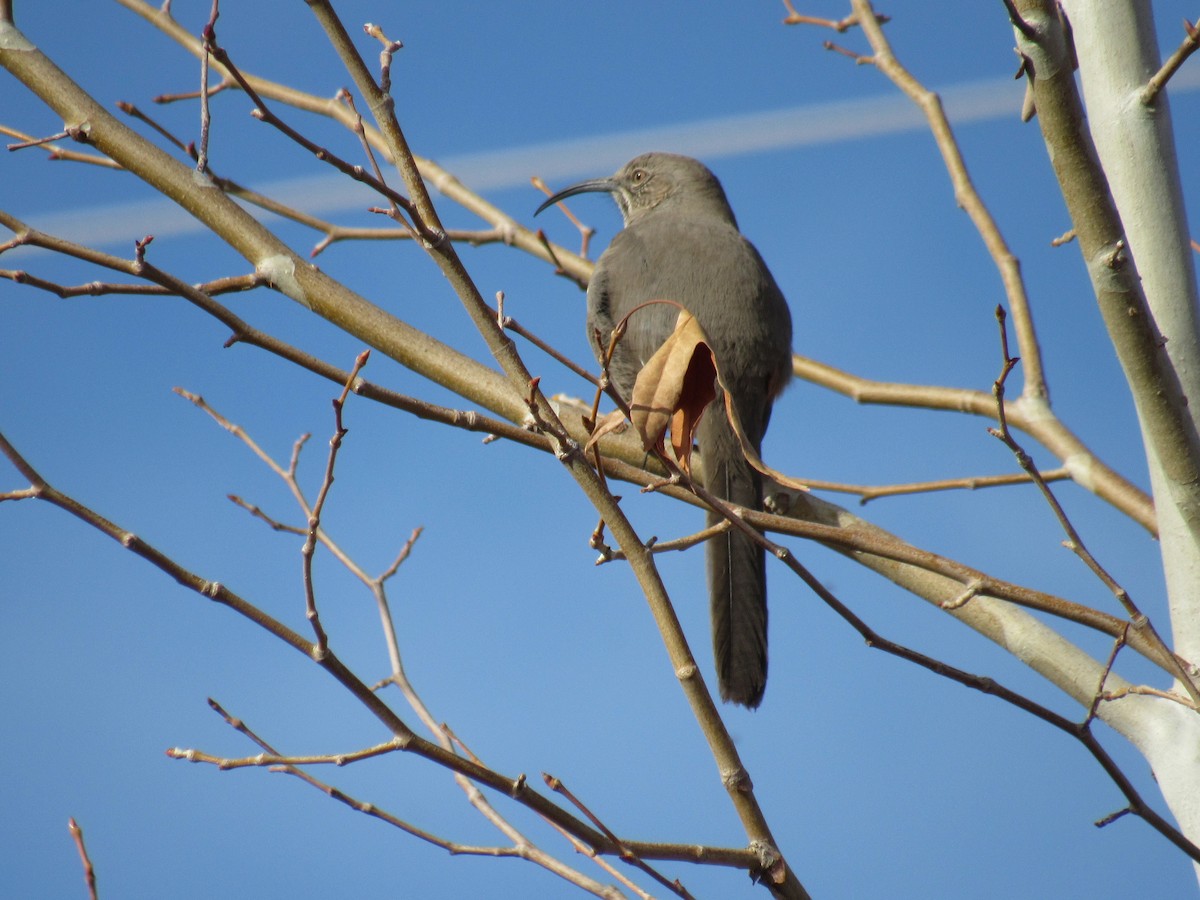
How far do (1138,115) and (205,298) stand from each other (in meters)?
1.93

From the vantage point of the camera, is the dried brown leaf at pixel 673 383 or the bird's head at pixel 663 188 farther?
the bird's head at pixel 663 188

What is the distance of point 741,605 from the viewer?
3.42m

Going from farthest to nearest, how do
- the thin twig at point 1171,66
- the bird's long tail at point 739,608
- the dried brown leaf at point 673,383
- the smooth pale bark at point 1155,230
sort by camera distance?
1. the bird's long tail at point 739,608
2. the smooth pale bark at point 1155,230
3. the thin twig at point 1171,66
4. the dried brown leaf at point 673,383

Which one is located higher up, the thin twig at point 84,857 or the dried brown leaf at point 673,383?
the dried brown leaf at point 673,383

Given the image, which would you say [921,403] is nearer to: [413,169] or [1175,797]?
[1175,797]

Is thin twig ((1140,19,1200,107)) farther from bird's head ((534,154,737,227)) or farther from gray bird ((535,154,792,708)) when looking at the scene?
bird's head ((534,154,737,227))

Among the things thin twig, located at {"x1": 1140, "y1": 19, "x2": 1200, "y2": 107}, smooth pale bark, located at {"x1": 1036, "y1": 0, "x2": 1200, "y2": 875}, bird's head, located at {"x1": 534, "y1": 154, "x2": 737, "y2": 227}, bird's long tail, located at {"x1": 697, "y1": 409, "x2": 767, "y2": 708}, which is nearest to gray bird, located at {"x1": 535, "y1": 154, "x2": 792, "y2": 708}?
bird's long tail, located at {"x1": 697, "y1": 409, "x2": 767, "y2": 708}

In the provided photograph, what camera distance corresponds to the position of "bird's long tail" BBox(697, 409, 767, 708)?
324 centimetres

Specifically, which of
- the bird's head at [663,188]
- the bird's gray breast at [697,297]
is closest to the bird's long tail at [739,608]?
the bird's gray breast at [697,297]

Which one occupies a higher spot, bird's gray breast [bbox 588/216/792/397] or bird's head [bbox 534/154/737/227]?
bird's head [bbox 534/154/737/227]

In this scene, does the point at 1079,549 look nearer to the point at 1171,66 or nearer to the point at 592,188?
the point at 1171,66

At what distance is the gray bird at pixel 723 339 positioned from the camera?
3402 mm

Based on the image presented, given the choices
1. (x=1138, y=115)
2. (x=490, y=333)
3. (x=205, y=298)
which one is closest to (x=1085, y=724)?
(x=490, y=333)

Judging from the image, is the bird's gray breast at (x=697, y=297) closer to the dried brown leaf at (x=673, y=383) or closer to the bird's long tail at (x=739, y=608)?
the bird's long tail at (x=739, y=608)
